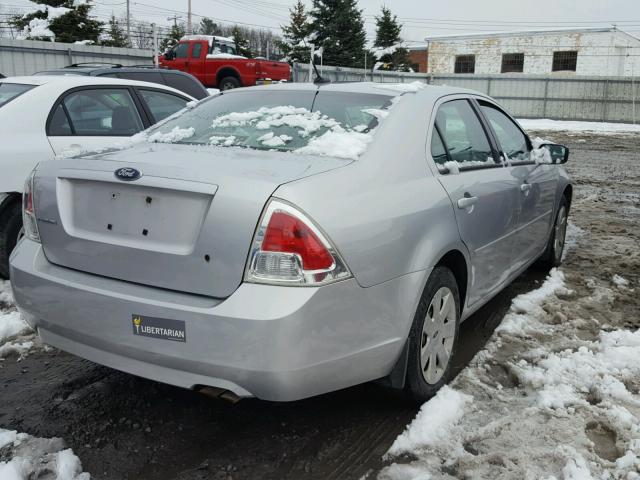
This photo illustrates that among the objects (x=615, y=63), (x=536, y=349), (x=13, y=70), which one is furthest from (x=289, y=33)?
(x=536, y=349)

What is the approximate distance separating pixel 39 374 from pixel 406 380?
1990 millimetres

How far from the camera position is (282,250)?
7.43 feet

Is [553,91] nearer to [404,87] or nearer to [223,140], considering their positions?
[404,87]

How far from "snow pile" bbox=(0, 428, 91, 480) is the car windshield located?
5.06ft

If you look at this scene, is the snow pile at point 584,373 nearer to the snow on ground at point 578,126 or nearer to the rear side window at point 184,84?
the rear side window at point 184,84

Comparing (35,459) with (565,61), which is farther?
(565,61)

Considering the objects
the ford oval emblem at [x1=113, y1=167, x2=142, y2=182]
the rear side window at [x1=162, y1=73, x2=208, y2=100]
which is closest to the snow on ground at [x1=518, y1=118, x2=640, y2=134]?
the rear side window at [x1=162, y1=73, x2=208, y2=100]

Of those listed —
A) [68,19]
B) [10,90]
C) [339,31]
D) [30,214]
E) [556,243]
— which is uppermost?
[339,31]

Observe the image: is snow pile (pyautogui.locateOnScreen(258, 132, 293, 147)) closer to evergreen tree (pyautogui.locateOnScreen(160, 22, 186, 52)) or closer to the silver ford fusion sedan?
the silver ford fusion sedan

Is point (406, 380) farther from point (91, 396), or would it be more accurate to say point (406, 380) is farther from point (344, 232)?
point (91, 396)

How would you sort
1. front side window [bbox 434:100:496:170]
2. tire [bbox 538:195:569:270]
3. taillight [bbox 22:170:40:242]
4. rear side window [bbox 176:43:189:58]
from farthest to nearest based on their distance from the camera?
rear side window [bbox 176:43:189:58] < tire [bbox 538:195:569:270] < front side window [bbox 434:100:496:170] < taillight [bbox 22:170:40:242]

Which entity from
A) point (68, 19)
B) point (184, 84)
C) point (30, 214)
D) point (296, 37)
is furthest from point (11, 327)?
point (296, 37)

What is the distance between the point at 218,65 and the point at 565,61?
23.2 m

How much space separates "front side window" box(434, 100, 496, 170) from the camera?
3406 mm
